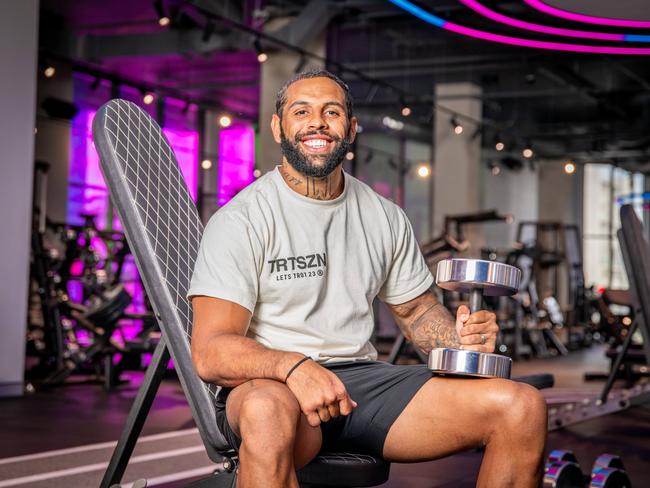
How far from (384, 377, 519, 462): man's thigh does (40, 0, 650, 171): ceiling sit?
6.33m

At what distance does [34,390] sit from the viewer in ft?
20.0

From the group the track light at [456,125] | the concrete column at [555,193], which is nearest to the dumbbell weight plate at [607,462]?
the track light at [456,125]

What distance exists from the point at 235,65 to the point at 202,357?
36.7ft

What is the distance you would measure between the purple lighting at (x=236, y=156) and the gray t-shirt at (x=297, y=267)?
1211 centimetres

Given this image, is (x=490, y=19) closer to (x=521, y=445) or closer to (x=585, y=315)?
(x=521, y=445)

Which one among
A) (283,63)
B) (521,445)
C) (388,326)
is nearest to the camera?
(521,445)

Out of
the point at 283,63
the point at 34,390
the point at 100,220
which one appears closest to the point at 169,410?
the point at 34,390

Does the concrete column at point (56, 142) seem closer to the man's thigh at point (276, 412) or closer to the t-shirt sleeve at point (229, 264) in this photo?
the t-shirt sleeve at point (229, 264)

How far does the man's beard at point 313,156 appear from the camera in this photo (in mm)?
2076

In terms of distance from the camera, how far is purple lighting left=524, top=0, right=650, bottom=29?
4.74 m

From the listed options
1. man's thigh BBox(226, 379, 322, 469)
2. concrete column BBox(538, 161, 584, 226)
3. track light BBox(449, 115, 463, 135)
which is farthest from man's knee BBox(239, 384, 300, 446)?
concrete column BBox(538, 161, 584, 226)

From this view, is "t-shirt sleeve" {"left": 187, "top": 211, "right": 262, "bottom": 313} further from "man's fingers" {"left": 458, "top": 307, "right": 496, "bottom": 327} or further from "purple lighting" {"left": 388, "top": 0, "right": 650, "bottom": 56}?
"purple lighting" {"left": 388, "top": 0, "right": 650, "bottom": 56}

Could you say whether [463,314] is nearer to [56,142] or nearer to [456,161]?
[56,142]

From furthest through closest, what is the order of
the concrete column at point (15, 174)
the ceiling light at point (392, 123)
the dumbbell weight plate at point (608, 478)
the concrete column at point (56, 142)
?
the ceiling light at point (392, 123)
the concrete column at point (56, 142)
the concrete column at point (15, 174)
the dumbbell weight plate at point (608, 478)
